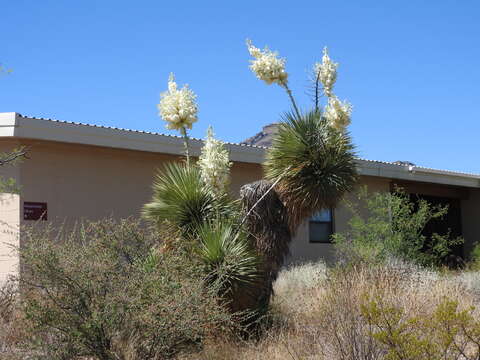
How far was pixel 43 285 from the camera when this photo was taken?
278 inches

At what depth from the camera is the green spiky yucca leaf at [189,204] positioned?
980 cm

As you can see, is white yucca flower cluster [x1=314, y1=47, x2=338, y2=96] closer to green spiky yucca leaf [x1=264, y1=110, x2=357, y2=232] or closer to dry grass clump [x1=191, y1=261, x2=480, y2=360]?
green spiky yucca leaf [x1=264, y1=110, x2=357, y2=232]

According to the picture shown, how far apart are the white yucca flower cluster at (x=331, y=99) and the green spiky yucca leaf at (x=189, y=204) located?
177cm

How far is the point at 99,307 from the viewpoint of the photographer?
22.6ft

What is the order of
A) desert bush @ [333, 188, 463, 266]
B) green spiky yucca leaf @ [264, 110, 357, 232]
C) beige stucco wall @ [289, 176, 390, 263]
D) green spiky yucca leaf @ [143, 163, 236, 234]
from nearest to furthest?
1. green spiky yucca leaf @ [143, 163, 236, 234]
2. green spiky yucca leaf @ [264, 110, 357, 232]
3. desert bush @ [333, 188, 463, 266]
4. beige stucco wall @ [289, 176, 390, 263]

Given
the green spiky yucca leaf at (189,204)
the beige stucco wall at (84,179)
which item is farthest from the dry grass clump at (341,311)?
the beige stucco wall at (84,179)

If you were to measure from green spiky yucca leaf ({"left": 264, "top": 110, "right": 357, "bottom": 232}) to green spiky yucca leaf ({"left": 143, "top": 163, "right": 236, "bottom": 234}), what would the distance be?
2.80ft

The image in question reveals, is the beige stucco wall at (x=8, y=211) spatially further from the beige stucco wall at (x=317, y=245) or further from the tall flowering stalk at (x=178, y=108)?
the beige stucco wall at (x=317, y=245)

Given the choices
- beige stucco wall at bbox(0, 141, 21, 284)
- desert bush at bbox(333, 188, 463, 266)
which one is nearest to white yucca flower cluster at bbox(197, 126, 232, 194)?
beige stucco wall at bbox(0, 141, 21, 284)

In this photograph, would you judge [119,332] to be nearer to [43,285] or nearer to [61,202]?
[43,285]

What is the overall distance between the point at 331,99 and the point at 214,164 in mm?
1885

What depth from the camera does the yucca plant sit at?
29.9ft

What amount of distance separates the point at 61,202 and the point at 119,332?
20.3 ft

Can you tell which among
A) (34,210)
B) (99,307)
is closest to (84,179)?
(34,210)
